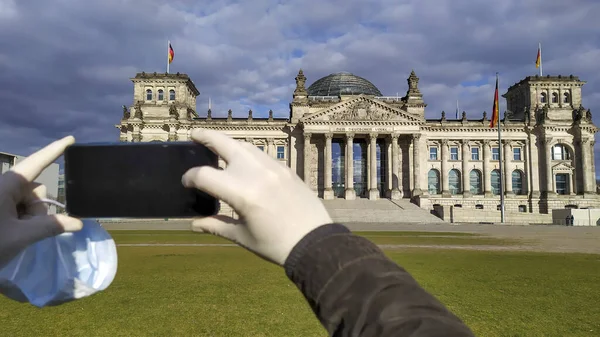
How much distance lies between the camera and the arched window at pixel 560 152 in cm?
7112

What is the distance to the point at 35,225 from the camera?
2.17 metres

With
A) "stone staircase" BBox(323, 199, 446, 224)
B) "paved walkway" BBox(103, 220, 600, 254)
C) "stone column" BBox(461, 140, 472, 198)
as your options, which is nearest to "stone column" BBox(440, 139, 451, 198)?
"stone column" BBox(461, 140, 472, 198)

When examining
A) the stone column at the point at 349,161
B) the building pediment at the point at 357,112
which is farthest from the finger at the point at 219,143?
the building pediment at the point at 357,112

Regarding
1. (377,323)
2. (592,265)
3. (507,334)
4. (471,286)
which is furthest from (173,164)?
(592,265)

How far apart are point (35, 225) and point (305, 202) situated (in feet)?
4.47

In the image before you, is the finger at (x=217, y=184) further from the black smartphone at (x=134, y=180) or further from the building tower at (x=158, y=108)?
the building tower at (x=158, y=108)

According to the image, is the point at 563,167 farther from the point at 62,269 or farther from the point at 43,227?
the point at 43,227

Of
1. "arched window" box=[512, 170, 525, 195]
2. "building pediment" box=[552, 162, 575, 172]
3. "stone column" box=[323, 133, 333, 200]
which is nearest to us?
"stone column" box=[323, 133, 333, 200]

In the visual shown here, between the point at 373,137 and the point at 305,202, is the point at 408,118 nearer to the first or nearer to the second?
the point at 373,137

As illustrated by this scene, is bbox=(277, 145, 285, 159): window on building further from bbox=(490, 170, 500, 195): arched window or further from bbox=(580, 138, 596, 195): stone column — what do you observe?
bbox=(580, 138, 596, 195): stone column

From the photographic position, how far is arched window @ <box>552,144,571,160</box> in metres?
71.1

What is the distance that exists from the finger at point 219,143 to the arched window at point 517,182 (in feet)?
255

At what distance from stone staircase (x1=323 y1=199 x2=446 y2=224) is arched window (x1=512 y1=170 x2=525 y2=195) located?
69.9 feet

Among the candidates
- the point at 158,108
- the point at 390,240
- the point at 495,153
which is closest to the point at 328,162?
the point at 495,153
